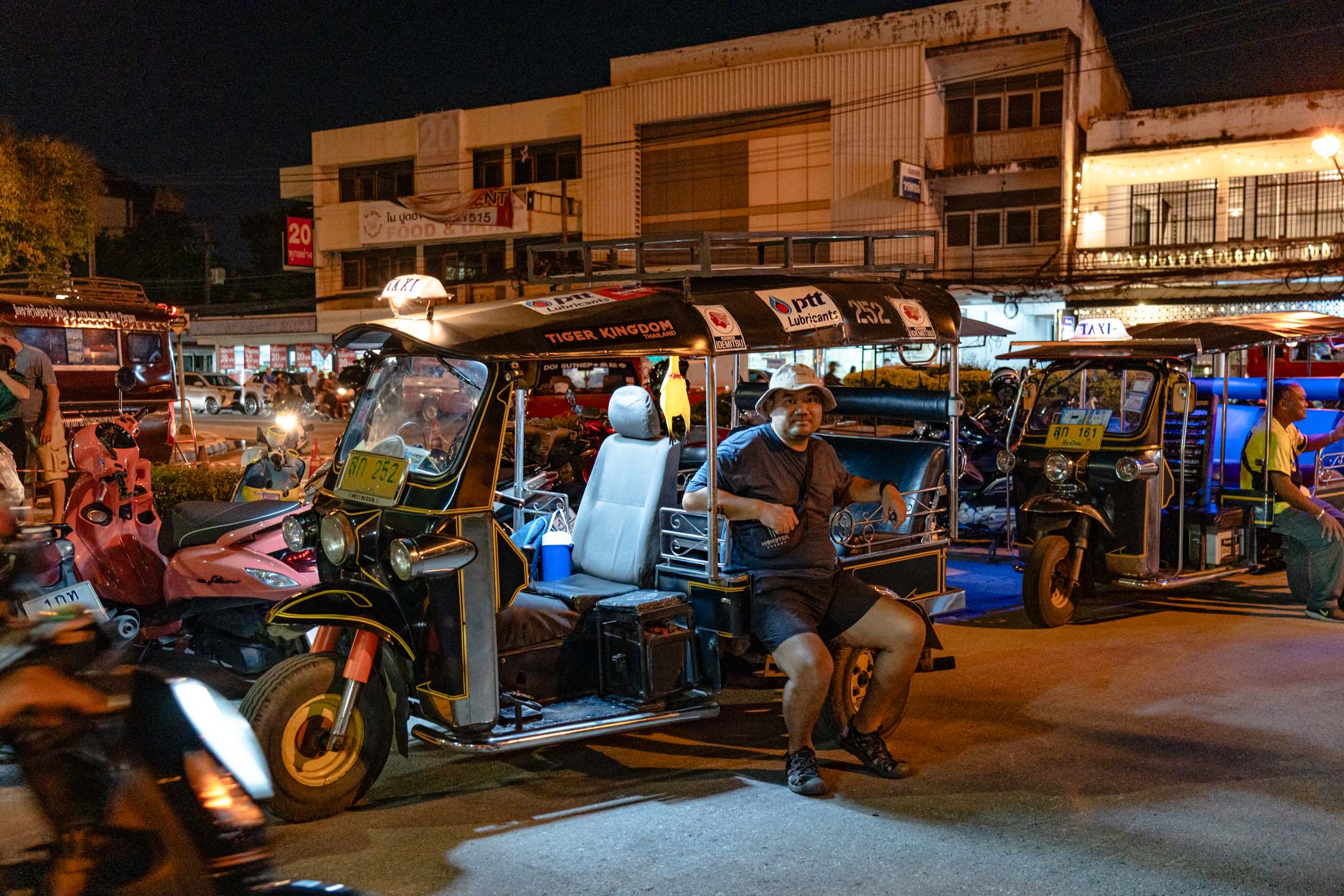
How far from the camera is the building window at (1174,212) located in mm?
25453

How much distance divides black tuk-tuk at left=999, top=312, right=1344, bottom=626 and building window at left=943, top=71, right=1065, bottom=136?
18852 millimetres

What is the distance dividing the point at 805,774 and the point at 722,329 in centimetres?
212

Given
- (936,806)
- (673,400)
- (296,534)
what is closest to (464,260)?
(673,400)

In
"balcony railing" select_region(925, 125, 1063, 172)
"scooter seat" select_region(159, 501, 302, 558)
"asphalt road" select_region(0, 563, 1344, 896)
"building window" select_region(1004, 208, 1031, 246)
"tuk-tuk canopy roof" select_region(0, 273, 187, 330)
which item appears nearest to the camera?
"asphalt road" select_region(0, 563, 1344, 896)

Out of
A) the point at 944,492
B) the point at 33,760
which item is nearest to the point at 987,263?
the point at 944,492

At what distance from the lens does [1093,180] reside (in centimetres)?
2669

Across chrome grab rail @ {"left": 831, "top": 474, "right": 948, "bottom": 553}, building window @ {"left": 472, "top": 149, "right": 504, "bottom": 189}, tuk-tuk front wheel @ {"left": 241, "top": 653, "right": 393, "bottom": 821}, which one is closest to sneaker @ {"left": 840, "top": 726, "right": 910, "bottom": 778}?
chrome grab rail @ {"left": 831, "top": 474, "right": 948, "bottom": 553}

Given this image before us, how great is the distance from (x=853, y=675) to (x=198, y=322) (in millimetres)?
43131

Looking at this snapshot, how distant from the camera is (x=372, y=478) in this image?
5.44 metres

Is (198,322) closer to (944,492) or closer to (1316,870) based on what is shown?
(944,492)

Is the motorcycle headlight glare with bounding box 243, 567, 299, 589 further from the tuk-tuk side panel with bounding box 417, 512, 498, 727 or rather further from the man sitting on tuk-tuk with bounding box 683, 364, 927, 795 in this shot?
the man sitting on tuk-tuk with bounding box 683, 364, 927, 795

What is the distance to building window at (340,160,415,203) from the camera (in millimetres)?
38656

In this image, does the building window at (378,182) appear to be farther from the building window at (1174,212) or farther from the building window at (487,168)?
the building window at (1174,212)

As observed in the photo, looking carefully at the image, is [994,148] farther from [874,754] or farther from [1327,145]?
[874,754]
